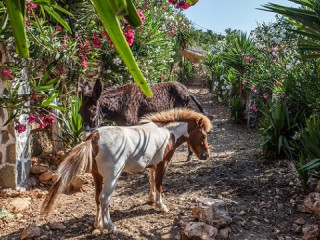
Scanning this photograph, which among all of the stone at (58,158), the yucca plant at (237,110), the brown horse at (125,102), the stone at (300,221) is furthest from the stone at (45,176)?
the yucca plant at (237,110)

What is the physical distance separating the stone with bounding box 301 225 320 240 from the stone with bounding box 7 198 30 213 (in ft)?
10.7

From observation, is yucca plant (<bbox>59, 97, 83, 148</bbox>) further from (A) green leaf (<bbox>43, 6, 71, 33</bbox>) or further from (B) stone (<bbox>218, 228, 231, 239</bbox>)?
(A) green leaf (<bbox>43, 6, 71, 33</bbox>)

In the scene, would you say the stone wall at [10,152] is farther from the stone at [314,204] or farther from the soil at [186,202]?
the stone at [314,204]

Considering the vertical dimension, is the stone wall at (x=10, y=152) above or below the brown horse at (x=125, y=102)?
below

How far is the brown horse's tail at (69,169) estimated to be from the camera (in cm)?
307

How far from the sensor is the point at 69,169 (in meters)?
3.13

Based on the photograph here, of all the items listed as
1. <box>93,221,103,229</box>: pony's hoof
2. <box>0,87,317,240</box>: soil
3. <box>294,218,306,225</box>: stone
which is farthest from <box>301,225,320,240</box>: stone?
<box>93,221,103,229</box>: pony's hoof

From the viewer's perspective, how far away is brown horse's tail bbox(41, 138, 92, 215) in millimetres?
3072

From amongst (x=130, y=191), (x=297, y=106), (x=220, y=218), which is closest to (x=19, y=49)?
(x=220, y=218)

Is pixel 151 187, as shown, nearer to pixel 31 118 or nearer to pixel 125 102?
pixel 31 118

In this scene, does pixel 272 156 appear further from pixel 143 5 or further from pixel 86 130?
pixel 143 5

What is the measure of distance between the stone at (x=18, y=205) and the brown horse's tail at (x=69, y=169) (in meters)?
1.16

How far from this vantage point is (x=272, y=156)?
5867mm

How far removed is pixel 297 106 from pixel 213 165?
1932mm
